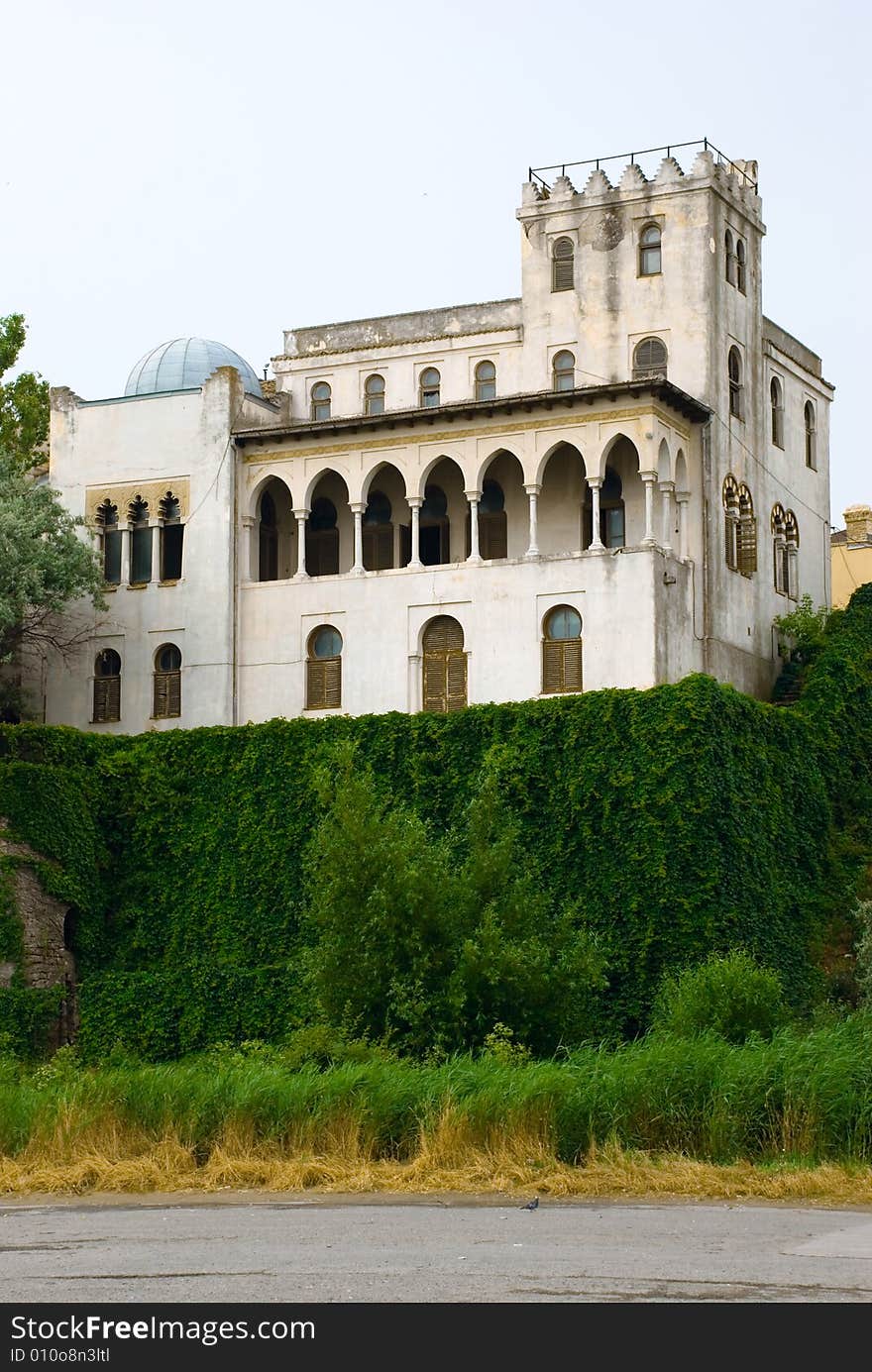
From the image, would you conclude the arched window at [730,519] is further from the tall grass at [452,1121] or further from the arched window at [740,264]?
the tall grass at [452,1121]

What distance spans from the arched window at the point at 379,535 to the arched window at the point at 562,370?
429cm

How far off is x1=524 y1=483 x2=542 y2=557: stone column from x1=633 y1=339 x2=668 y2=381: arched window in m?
3.82

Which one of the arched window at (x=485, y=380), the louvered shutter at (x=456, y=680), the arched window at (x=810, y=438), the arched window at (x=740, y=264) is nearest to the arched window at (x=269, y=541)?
the arched window at (x=485, y=380)

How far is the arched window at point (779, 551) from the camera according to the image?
1790 inches

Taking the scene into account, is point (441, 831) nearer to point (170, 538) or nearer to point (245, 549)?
point (245, 549)

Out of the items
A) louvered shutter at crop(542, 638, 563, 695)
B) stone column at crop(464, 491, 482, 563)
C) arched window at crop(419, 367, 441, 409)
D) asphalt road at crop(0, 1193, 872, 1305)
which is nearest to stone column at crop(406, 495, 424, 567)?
stone column at crop(464, 491, 482, 563)

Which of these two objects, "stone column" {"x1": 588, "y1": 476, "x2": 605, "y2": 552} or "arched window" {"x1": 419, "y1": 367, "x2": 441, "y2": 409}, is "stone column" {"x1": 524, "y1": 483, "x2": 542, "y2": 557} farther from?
"arched window" {"x1": 419, "y1": 367, "x2": 441, "y2": 409}

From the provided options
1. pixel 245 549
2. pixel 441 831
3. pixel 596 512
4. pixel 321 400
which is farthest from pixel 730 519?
pixel 441 831

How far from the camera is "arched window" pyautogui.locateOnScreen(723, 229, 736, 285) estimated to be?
43.6 m

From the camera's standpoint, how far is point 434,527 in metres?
43.6

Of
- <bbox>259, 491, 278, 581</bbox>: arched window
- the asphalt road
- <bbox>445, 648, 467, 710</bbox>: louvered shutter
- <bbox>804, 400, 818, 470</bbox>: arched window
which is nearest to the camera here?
the asphalt road

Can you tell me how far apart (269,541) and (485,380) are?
5.90 metres
